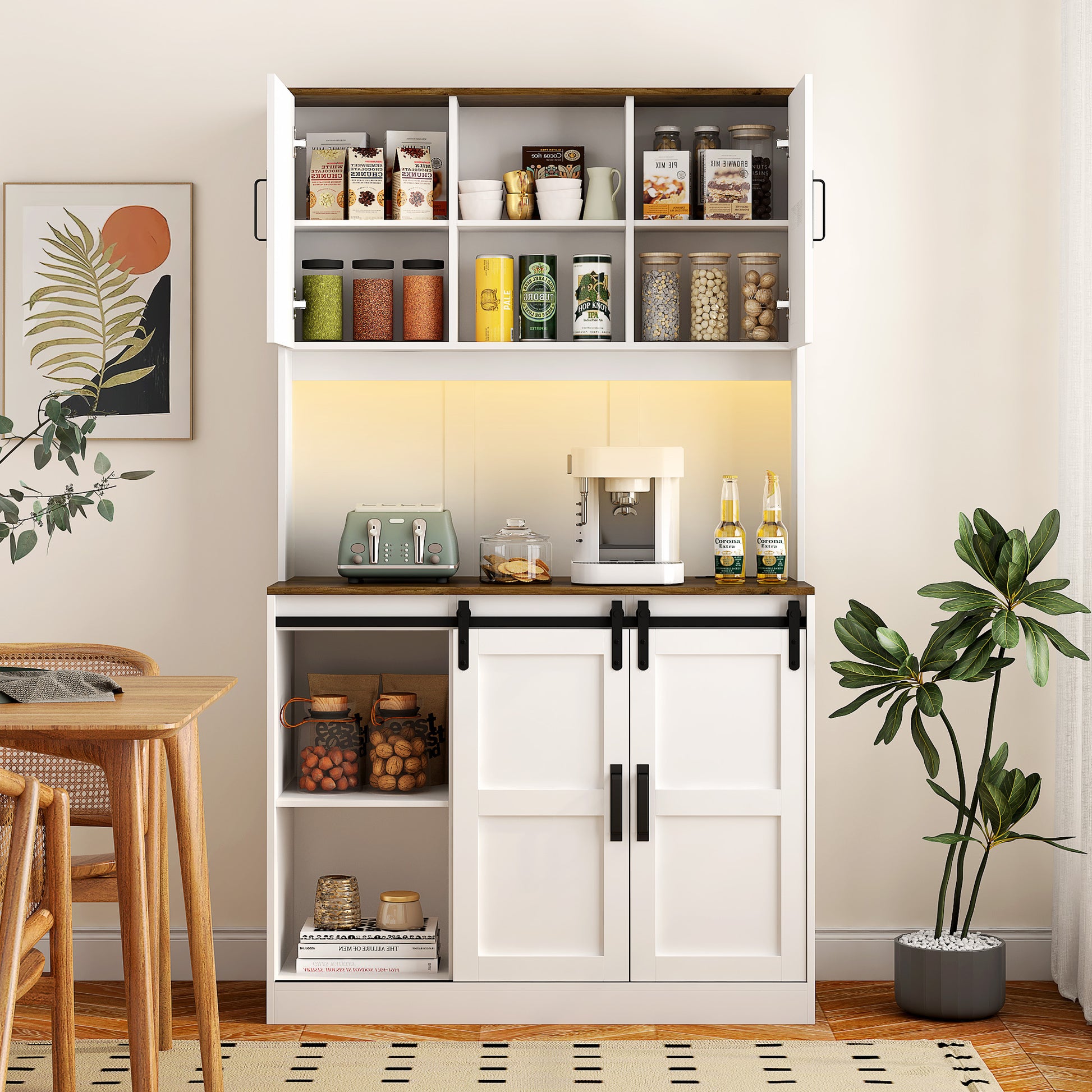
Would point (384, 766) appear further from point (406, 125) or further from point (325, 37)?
point (325, 37)

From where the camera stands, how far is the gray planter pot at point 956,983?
9.46 feet

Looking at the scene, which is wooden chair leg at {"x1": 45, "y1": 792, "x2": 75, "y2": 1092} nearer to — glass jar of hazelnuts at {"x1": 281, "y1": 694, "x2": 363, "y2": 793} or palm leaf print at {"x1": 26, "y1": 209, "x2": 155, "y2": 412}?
glass jar of hazelnuts at {"x1": 281, "y1": 694, "x2": 363, "y2": 793}

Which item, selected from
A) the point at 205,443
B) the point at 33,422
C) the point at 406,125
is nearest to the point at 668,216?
the point at 406,125

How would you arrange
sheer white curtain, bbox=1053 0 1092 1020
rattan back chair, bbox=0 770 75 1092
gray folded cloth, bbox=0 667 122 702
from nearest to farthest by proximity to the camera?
rattan back chair, bbox=0 770 75 1092
gray folded cloth, bbox=0 667 122 702
sheer white curtain, bbox=1053 0 1092 1020

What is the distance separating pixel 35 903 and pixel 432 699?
55.0 inches

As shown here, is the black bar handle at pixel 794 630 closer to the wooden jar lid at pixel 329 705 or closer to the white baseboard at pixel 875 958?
the white baseboard at pixel 875 958

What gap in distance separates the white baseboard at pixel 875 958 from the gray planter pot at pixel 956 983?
31 centimetres

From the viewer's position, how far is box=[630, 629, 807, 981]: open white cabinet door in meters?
2.86

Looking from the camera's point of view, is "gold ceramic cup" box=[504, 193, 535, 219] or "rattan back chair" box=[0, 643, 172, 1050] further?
"gold ceramic cup" box=[504, 193, 535, 219]

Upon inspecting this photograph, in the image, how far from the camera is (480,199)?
122 inches

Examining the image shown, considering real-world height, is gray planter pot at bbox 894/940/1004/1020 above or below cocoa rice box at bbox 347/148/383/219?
below

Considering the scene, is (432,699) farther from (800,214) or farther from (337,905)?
(800,214)

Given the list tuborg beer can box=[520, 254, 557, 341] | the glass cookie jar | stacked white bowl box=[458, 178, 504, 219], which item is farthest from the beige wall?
Result: the glass cookie jar

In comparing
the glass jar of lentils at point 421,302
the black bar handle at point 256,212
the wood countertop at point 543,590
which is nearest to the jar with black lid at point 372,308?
the glass jar of lentils at point 421,302
